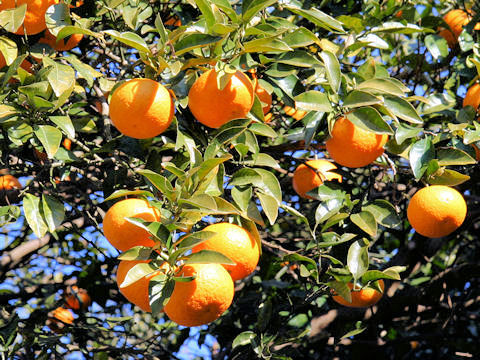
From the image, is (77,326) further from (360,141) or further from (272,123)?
(360,141)

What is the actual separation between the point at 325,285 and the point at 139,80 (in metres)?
0.89

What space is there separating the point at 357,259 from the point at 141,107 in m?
0.82

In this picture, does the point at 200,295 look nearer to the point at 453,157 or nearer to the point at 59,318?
the point at 453,157

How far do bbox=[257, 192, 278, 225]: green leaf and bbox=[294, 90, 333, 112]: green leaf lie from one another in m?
0.29

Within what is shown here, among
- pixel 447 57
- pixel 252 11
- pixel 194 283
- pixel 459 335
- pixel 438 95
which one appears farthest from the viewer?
pixel 459 335

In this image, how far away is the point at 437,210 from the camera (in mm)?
1817

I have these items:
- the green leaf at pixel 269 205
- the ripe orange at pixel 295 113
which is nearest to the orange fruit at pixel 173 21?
the ripe orange at pixel 295 113

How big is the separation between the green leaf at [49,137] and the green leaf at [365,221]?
0.97 meters

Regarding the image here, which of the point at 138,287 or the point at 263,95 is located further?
the point at 263,95

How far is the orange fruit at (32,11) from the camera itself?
184cm

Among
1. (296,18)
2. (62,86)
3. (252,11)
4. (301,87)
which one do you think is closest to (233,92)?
(252,11)

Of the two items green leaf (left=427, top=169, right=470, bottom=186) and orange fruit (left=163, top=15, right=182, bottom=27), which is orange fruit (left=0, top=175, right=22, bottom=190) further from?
green leaf (left=427, top=169, right=470, bottom=186)

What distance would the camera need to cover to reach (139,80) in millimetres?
1611

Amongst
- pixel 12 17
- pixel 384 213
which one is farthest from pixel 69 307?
pixel 384 213
